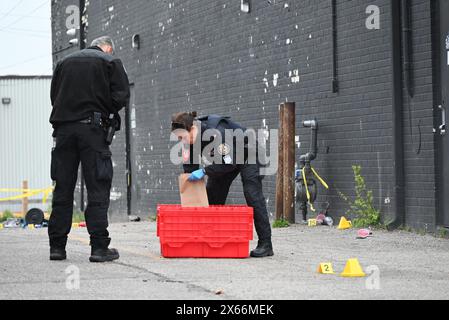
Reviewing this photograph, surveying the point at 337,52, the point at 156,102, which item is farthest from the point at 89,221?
the point at 156,102

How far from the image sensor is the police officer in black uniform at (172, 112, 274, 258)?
32.3 feet

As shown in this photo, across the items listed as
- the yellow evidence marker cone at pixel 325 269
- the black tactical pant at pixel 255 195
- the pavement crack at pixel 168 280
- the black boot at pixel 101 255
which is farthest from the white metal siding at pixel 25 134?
the yellow evidence marker cone at pixel 325 269

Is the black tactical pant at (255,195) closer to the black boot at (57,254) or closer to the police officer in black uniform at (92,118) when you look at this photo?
the police officer in black uniform at (92,118)

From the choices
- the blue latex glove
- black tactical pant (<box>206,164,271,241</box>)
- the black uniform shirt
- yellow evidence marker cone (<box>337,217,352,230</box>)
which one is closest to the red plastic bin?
black tactical pant (<box>206,164,271,241</box>)

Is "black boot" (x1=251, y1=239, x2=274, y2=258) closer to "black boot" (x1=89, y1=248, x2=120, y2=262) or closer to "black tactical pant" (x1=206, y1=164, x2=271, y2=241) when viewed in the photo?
"black tactical pant" (x1=206, y1=164, x2=271, y2=241)

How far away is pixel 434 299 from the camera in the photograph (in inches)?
287

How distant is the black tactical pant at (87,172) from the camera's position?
9602mm

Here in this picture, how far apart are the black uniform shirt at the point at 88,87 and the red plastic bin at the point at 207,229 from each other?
119cm

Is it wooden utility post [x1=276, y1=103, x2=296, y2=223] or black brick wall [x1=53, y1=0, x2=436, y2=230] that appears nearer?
black brick wall [x1=53, y1=0, x2=436, y2=230]

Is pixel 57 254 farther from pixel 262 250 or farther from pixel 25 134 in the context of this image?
pixel 25 134

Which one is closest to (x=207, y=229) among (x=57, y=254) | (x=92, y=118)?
(x=57, y=254)

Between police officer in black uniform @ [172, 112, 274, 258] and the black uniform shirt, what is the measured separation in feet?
2.21

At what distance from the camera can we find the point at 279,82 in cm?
1625

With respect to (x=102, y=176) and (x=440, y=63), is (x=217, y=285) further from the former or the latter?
(x=440, y=63)
